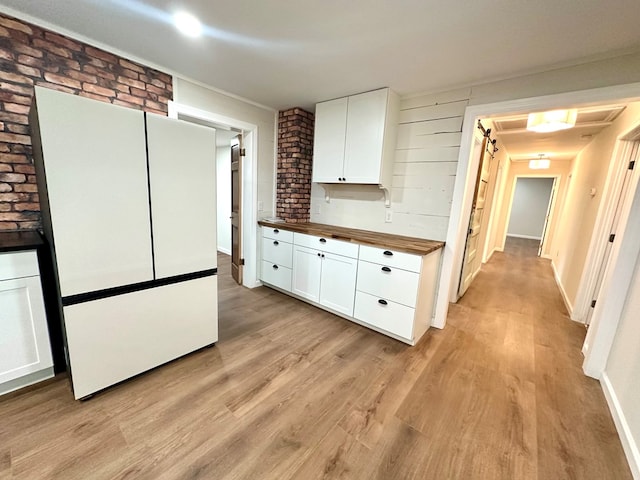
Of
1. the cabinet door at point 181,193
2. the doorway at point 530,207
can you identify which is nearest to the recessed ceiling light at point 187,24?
the cabinet door at point 181,193

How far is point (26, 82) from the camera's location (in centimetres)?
178

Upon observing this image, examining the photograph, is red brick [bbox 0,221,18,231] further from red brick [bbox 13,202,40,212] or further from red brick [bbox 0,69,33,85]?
red brick [bbox 0,69,33,85]

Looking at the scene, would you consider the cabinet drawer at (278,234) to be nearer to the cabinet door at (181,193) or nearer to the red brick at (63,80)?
the cabinet door at (181,193)

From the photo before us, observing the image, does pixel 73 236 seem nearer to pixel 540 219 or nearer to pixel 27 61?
pixel 27 61

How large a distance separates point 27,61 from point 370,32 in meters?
2.35

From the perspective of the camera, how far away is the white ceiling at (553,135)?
9.30 feet

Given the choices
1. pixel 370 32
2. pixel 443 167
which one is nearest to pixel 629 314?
pixel 443 167

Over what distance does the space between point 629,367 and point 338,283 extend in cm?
213

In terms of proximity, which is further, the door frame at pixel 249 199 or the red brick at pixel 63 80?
the door frame at pixel 249 199

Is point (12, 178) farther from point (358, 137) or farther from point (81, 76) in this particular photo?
point (358, 137)

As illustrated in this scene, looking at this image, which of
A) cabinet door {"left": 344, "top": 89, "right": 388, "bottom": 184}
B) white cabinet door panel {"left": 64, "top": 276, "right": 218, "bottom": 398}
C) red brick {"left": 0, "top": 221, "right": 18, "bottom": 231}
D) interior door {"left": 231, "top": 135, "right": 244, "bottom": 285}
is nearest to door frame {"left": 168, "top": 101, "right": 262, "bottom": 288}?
interior door {"left": 231, "top": 135, "right": 244, "bottom": 285}

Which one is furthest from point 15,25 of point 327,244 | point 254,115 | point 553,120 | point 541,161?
point 541,161

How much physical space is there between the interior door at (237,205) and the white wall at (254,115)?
0.90 ft

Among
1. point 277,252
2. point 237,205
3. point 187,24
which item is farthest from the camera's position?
point 237,205
